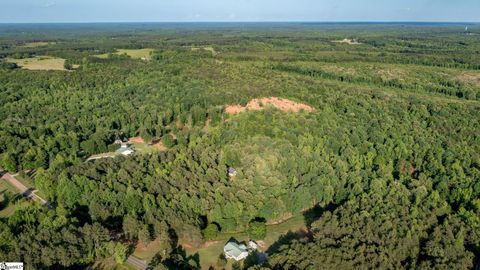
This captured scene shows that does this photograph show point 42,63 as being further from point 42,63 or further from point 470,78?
point 470,78

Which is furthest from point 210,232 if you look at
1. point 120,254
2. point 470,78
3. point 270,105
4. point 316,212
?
point 470,78

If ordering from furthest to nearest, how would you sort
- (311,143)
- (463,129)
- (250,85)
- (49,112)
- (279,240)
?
(250,85)
(49,112)
(463,129)
(311,143)
(279,240)

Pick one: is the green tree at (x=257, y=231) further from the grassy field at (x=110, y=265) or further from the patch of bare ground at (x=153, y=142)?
the patch of bare ground at (x=153, y=142)

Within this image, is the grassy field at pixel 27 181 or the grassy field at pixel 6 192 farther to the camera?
the grassy field at pixel 27 181

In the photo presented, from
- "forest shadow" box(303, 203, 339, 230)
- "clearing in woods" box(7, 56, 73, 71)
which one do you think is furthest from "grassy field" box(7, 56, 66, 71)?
"forest shadow" box(303, 203, 339, 230)

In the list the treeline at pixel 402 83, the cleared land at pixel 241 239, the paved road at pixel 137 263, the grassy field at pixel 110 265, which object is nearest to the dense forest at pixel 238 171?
the grassy field at pixel 110 265

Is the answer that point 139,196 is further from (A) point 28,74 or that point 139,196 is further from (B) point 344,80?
(B) point 344,80

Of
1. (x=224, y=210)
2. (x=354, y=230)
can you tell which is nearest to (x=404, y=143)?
(x=354, y=230)
